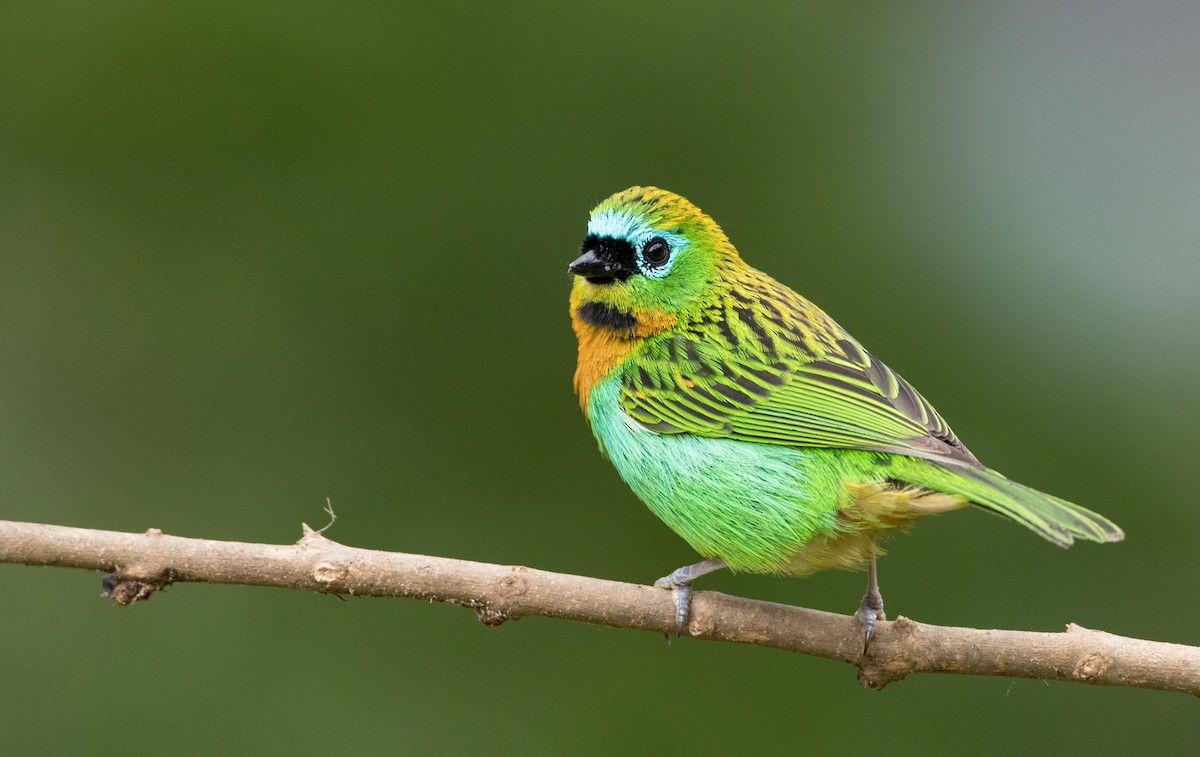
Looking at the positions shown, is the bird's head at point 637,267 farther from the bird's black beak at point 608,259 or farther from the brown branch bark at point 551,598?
the brown branch bark at point 551,598

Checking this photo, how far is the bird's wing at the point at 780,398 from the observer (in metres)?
4.23

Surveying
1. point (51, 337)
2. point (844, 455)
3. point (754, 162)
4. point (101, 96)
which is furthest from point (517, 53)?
point (844, 455)

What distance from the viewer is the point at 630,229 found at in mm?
4836

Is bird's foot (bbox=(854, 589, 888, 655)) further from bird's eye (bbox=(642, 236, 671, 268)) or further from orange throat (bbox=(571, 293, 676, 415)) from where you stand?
bird's eye (bbox=(642, 236, 671, 268))

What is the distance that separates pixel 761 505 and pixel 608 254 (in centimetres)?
117

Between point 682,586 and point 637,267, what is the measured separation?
1.29 metres

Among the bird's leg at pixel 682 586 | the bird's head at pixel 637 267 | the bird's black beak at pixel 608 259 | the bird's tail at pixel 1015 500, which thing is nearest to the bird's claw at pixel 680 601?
the bird's leg at pixel 682 586

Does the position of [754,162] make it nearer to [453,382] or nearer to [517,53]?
[517,53]

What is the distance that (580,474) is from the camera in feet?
21.7

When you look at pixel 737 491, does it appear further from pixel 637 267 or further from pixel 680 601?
pixel 637 267

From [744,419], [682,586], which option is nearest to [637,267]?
[744,419]

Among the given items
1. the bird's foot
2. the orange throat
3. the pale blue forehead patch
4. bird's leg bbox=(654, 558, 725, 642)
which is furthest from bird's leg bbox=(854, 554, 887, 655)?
the pale blue forehead patch

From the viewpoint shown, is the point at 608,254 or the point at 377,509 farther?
the point at 377,509

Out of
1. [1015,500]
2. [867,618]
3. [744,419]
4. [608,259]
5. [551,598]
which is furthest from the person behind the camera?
[608,259]
